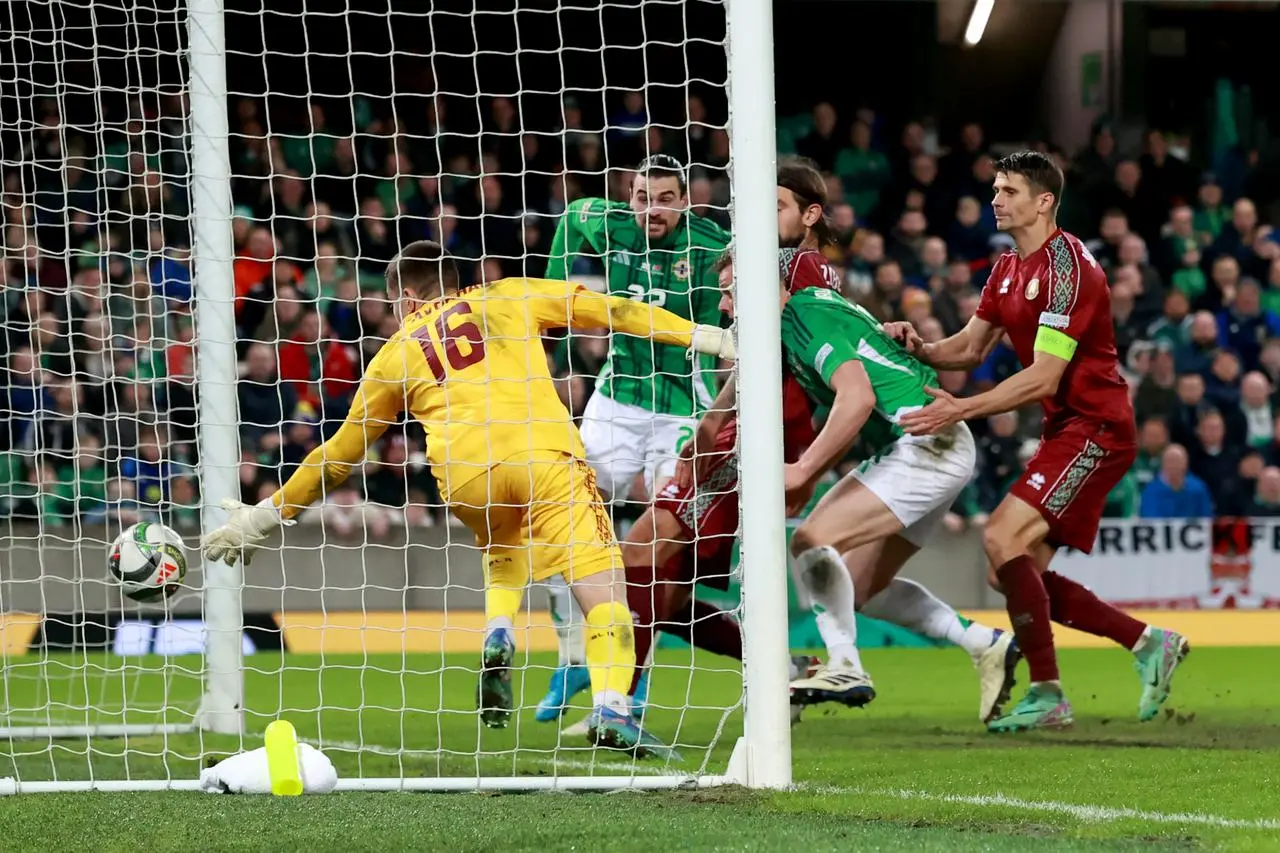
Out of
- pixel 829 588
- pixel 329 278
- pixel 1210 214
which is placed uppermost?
pixel 1210 214

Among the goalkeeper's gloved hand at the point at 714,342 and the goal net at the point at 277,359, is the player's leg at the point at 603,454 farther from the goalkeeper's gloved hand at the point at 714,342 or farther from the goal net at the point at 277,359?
the goalkeeper's gloved hand at the point at 714,342

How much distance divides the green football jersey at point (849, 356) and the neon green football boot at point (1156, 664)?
1.25 m

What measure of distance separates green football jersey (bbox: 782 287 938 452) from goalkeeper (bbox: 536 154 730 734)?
0.39m

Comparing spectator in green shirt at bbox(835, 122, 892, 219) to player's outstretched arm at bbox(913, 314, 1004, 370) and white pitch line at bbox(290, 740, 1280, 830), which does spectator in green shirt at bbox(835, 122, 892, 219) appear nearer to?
player's outstretched arm at bbox(913, 314, 1004, 370)

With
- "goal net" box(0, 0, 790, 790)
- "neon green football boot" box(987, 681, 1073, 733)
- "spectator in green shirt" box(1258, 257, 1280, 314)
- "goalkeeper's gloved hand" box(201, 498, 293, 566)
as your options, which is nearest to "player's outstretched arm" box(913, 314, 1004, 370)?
"goal net" box(0, 0, 790, 790)

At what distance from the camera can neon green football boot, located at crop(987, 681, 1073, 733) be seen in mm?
6594

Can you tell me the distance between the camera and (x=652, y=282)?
7129 mm

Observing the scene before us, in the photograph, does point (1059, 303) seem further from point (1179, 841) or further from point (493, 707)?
point (1179, 841)

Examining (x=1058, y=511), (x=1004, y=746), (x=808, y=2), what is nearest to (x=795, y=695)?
(x=1004, y=746)

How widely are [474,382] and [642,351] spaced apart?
5.64 ft

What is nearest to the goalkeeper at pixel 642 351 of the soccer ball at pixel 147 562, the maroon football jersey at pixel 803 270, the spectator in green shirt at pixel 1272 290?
the maroon football jersey at pixel 803 270

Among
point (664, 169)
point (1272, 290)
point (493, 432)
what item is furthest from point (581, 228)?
point (1272, 290)

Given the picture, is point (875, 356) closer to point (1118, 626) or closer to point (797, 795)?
point (1118, 626)

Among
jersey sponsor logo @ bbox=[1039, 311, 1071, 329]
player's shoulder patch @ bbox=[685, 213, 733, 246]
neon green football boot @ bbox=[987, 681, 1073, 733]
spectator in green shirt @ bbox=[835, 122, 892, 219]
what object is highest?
spectator in green shirt @ bbox=[835, 122, 892, 219]
